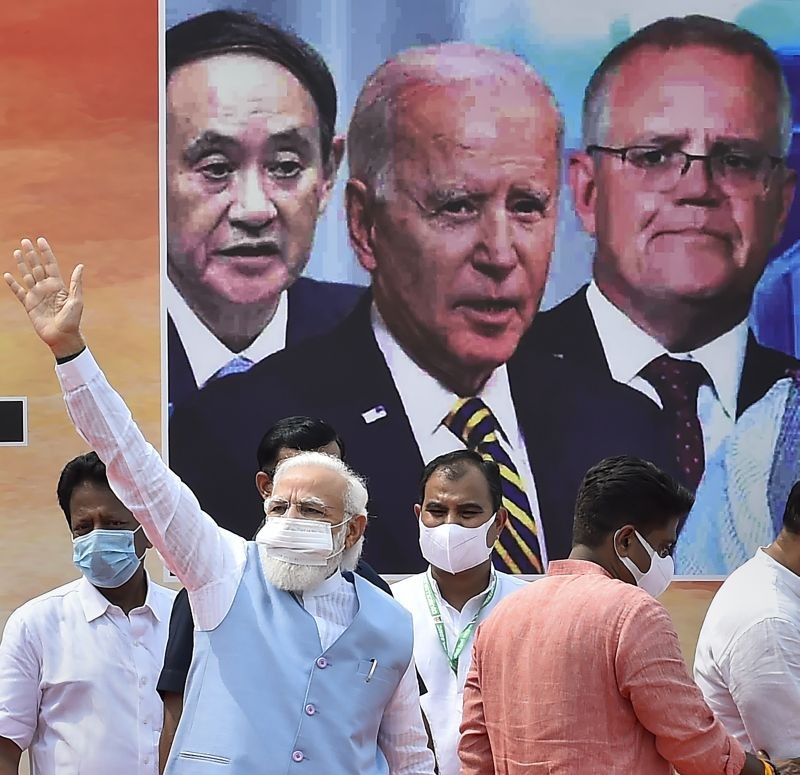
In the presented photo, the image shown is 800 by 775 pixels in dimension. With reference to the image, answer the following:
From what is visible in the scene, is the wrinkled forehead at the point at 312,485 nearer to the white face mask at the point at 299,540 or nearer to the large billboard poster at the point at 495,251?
the white face mask at the point at 299,540

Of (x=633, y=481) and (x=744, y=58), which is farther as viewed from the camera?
(x=744, y=58)

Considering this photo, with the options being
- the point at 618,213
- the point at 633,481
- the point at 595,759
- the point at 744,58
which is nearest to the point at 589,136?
the point at 618,213

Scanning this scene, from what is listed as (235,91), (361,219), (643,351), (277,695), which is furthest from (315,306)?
(277,695)

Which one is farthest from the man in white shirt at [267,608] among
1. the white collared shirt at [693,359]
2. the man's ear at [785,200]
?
the man's ear at [785,200]

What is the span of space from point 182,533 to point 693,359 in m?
2.81

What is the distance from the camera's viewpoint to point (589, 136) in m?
4.83

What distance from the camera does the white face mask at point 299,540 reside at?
2547mm

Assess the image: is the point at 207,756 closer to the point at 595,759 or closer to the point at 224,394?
the point at 595,759

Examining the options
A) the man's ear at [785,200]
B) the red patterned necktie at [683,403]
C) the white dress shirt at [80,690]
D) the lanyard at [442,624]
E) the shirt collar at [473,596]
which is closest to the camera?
the white dress shirt at [80,690]

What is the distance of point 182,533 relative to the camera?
8.07 ft

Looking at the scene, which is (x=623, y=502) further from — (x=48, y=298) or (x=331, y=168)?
→ (x=331, y=168)

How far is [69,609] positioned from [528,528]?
1875 millimetres

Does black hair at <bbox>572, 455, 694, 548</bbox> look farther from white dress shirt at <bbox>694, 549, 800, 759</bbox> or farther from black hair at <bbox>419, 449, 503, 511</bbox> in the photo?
black hair at <bbox>419, 449, 503, 511</bbox>

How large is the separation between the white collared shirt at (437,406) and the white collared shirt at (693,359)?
40cm
